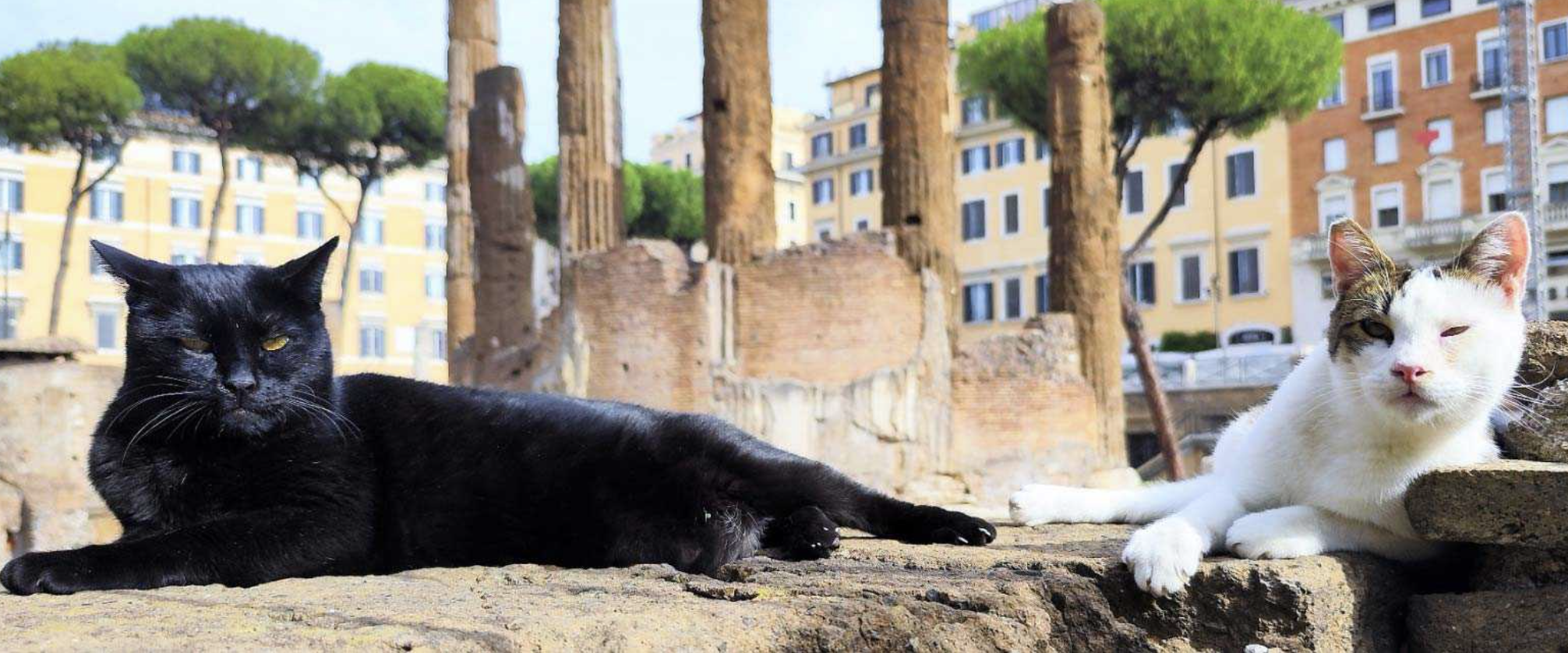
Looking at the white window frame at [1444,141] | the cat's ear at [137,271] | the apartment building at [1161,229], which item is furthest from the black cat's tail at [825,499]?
the white window frame at [1444,141]

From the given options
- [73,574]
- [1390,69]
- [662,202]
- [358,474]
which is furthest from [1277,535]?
[662,202]

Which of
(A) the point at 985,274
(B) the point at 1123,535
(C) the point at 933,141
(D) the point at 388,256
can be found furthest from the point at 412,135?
(B) the point at 1123,535

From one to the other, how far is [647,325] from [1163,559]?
1076cm

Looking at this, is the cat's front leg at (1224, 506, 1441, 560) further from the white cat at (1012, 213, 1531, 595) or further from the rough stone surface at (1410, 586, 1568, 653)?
the rough stone surface at (1410, 586, 1568, 653)

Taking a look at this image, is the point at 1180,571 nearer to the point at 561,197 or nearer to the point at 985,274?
the point at 561,197

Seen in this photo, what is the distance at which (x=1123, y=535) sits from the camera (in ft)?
11.8

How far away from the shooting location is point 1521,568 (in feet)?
9.89

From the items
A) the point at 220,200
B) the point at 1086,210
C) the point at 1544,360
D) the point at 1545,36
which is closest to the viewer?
the point at 1544,360

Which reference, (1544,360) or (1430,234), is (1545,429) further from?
(1430,234)

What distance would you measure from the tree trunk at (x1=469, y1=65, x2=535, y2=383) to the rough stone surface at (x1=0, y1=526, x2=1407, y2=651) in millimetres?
Answer: 13790

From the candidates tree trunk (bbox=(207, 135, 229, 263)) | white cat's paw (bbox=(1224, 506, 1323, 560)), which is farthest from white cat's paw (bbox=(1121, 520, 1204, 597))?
tree trunk (bbox=(207, 135, 229, 263))

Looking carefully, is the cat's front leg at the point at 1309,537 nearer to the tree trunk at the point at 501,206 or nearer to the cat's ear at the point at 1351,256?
the cat's ear at the point at 1351,256

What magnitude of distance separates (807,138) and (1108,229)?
36739 millimetres

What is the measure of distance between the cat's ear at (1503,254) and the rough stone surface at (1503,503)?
369 millimetres
